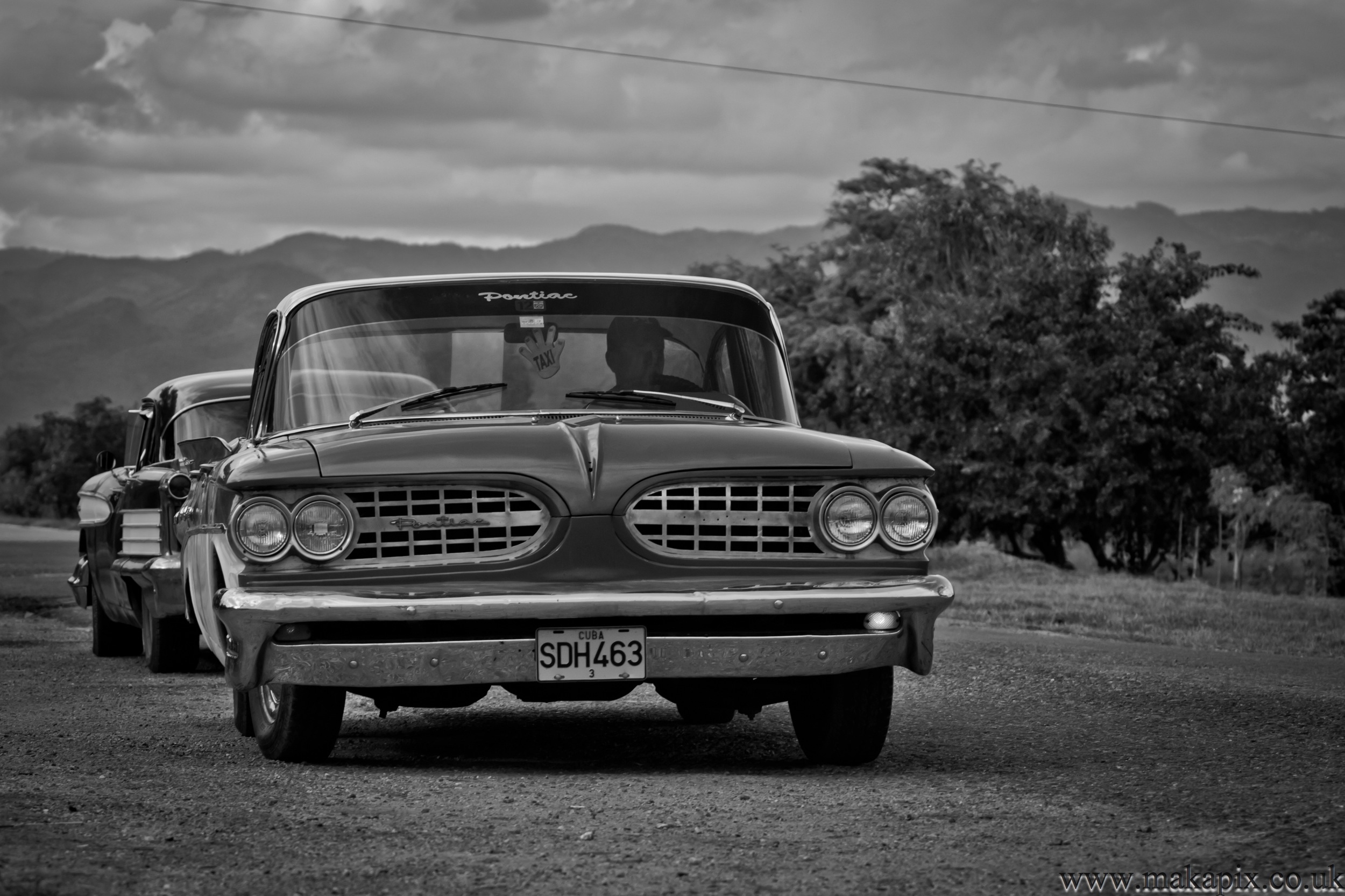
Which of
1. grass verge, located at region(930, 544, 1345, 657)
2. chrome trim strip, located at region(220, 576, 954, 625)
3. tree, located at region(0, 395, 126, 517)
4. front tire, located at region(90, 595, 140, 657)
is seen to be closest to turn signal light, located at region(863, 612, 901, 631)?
chrome trim strip, located at region(220, 576, 954, 625)

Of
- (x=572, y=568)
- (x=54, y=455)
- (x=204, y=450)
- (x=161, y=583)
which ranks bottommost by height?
(x=54, y=455)

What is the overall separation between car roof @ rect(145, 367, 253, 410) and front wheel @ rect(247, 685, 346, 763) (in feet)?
17.9

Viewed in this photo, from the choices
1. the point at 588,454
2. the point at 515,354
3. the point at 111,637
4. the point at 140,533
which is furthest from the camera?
the point at 111,637

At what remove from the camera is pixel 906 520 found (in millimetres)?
6414

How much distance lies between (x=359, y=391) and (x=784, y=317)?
52420 mm

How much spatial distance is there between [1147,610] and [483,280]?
584 inches

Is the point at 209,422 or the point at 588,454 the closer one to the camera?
the point at 588,454

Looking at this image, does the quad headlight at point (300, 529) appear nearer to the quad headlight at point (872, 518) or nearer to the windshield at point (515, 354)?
the windshield at point (515, 354)

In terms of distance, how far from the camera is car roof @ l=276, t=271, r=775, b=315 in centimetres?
743

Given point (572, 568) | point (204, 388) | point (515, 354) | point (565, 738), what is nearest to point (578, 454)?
point (572, 568)

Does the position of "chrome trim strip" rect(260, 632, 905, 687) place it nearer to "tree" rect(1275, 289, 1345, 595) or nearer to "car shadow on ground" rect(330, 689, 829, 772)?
"car shadow on ground" rect(330, 689, 829, 772)

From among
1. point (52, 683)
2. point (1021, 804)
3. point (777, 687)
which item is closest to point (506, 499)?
point (777, 687)

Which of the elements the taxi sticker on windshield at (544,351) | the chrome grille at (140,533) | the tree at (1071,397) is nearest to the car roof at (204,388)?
the chrome grille at (140,533)

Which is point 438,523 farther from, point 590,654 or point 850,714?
point 850,714
